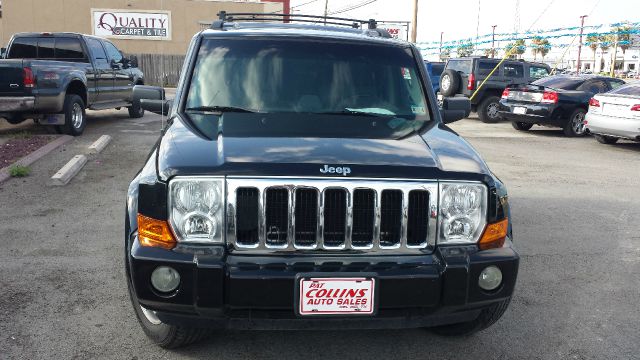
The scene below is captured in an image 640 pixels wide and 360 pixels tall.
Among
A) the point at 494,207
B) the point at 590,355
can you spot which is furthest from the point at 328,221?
the point at 590,355

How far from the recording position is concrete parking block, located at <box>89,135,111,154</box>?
9.60 meters

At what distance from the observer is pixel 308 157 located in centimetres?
290

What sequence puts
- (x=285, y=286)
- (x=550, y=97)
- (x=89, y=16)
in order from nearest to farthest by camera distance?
(x=285, y=286), (x=550, y=97), (x=89, y=16)

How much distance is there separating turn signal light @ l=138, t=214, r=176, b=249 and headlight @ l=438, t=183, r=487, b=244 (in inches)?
52.8

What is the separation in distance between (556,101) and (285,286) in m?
13.1

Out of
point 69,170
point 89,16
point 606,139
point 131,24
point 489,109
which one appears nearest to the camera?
point 69,170

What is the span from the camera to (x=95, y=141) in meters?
10.6

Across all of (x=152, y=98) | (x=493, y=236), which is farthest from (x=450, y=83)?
(x=493, y=236)

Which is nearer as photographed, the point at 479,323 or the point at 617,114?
the point at 479,323

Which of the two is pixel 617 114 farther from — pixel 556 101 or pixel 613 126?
pixel 556 101

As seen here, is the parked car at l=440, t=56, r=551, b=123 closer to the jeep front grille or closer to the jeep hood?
the jeep hood

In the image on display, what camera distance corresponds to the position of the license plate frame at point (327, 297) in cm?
271

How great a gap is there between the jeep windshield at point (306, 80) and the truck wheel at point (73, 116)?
7.62 metres

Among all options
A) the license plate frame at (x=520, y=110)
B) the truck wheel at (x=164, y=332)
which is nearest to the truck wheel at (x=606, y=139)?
the license plate frame at (x=520, y=110)
